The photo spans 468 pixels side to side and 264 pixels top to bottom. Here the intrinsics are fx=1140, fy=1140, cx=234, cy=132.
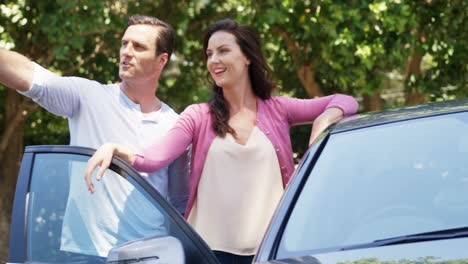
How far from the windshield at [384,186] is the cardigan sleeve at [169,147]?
682mm

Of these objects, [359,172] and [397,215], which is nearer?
[397,215]

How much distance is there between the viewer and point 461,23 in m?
12.3

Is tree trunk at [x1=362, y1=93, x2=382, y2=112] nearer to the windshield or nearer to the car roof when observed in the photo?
the car roof

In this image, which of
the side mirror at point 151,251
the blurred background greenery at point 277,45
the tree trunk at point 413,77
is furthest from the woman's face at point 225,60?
the tree trunk at point 413,77

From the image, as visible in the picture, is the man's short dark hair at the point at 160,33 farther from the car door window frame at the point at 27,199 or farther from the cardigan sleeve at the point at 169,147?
the car door window frame at the point at 27,199

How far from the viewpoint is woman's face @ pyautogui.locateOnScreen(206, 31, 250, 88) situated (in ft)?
15.2

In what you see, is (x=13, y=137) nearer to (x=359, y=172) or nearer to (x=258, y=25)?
(x=258, y=25)

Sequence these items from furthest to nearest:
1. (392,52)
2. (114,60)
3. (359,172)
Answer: (114,60) < (392,52) < (359,172)

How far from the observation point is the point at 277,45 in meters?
13.7

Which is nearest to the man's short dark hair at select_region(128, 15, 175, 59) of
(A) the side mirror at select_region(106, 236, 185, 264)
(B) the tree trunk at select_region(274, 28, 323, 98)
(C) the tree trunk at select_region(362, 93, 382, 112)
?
(A) the side mirror at select_region(106, 236, 185, 264)

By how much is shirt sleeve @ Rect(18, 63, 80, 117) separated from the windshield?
3.86 feet

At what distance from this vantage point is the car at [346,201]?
3398mm

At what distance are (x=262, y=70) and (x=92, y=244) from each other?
44.0 inches

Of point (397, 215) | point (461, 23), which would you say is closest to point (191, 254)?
point (397, 215)
